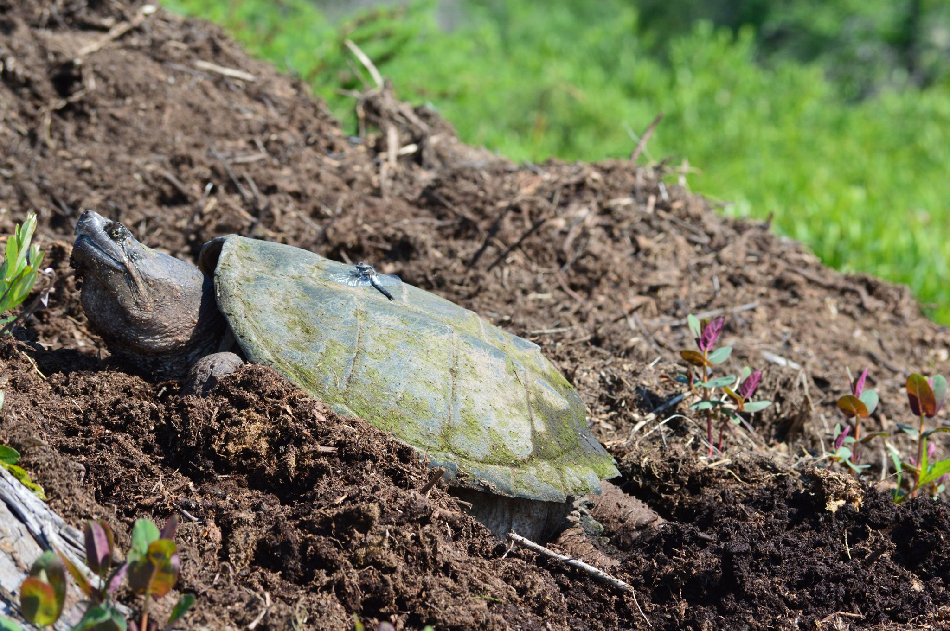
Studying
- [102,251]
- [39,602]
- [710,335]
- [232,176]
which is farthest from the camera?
[232,176]

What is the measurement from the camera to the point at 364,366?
2318 mm

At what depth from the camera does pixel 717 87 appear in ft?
37.1

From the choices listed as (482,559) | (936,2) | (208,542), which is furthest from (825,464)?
(936,2)

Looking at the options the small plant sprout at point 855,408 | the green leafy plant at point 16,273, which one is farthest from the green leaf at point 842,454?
the green leafy plant at point 16,273

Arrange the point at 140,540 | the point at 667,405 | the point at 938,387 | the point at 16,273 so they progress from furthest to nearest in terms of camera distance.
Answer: the point at 667,405 → the point at 938,387 → the point at 16,273 → the point at 140,540

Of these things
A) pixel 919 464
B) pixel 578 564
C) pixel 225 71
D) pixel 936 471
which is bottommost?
pixel 578 564

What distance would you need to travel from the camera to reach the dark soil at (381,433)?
2035 mm

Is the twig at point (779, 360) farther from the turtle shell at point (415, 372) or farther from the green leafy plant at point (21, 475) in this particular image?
the green leafy plant at point (21, 475)

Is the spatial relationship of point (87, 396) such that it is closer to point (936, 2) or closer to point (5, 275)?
point (5, 275)

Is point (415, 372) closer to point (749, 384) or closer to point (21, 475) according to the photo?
point (21, 475)

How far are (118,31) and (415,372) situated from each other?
11.2ft

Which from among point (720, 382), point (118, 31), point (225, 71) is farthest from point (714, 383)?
point (118, 31)

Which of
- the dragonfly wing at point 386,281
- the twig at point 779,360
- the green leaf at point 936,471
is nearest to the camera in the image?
the green leaf at point 936,471

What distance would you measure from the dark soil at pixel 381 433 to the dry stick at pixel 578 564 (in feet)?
0.13
